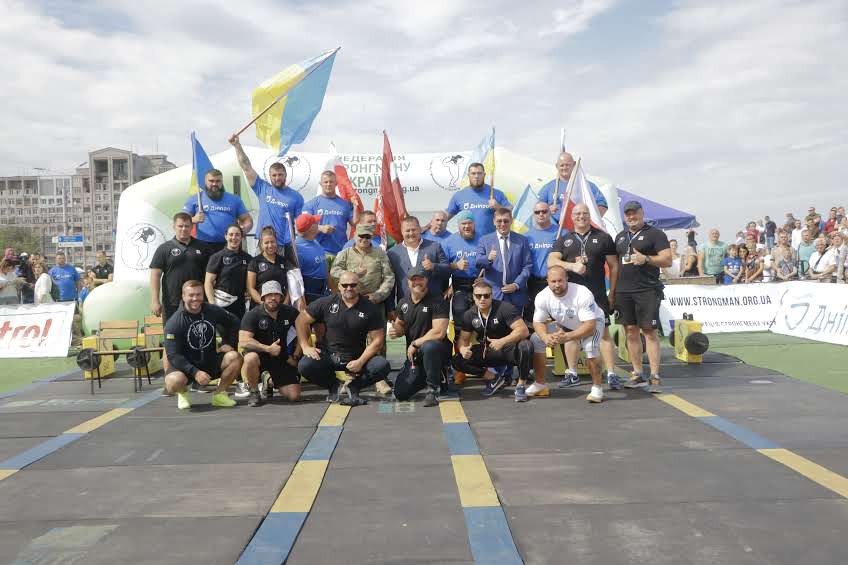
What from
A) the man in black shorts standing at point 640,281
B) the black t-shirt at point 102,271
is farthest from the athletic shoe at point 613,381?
the black t-shirt at point 102,271

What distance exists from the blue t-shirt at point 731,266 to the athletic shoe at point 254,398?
34.9ft

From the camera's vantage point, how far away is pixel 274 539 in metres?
3.40

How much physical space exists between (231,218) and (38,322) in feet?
16.2

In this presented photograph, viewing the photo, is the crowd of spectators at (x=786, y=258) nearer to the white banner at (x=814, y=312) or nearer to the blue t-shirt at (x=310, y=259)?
the white banner at (x=814, y=312)

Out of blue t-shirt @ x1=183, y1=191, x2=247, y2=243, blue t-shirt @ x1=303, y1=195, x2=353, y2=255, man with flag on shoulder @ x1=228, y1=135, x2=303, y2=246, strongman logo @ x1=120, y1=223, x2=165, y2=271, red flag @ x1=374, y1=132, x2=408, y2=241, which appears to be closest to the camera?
blue t-shirt @ x1=183, y1=191, x2=247, y2=243

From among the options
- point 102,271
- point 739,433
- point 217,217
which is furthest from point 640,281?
point 102,271

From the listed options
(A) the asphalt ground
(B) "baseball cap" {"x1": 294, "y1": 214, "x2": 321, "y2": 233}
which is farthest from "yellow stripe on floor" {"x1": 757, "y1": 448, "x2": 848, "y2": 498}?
(B) "baseball cap" {"x1": 294, "y1": 214, "x2": 321, "y2": 233}

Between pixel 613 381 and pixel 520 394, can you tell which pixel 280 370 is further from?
pixel 613 381

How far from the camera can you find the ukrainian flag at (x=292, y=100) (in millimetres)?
8766

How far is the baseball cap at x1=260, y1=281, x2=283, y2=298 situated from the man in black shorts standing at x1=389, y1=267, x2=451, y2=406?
119 cm

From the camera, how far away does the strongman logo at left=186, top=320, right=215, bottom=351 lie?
684 centimetres

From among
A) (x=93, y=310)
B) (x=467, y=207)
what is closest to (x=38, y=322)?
(x=93, y=310)

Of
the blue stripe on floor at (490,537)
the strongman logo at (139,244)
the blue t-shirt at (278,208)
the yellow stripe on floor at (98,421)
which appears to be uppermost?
the blue t-shirt at (278,208)

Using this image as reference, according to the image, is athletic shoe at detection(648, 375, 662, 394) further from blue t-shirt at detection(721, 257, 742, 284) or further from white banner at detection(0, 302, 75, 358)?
white banner at detection(0, 302, 75, 358)
